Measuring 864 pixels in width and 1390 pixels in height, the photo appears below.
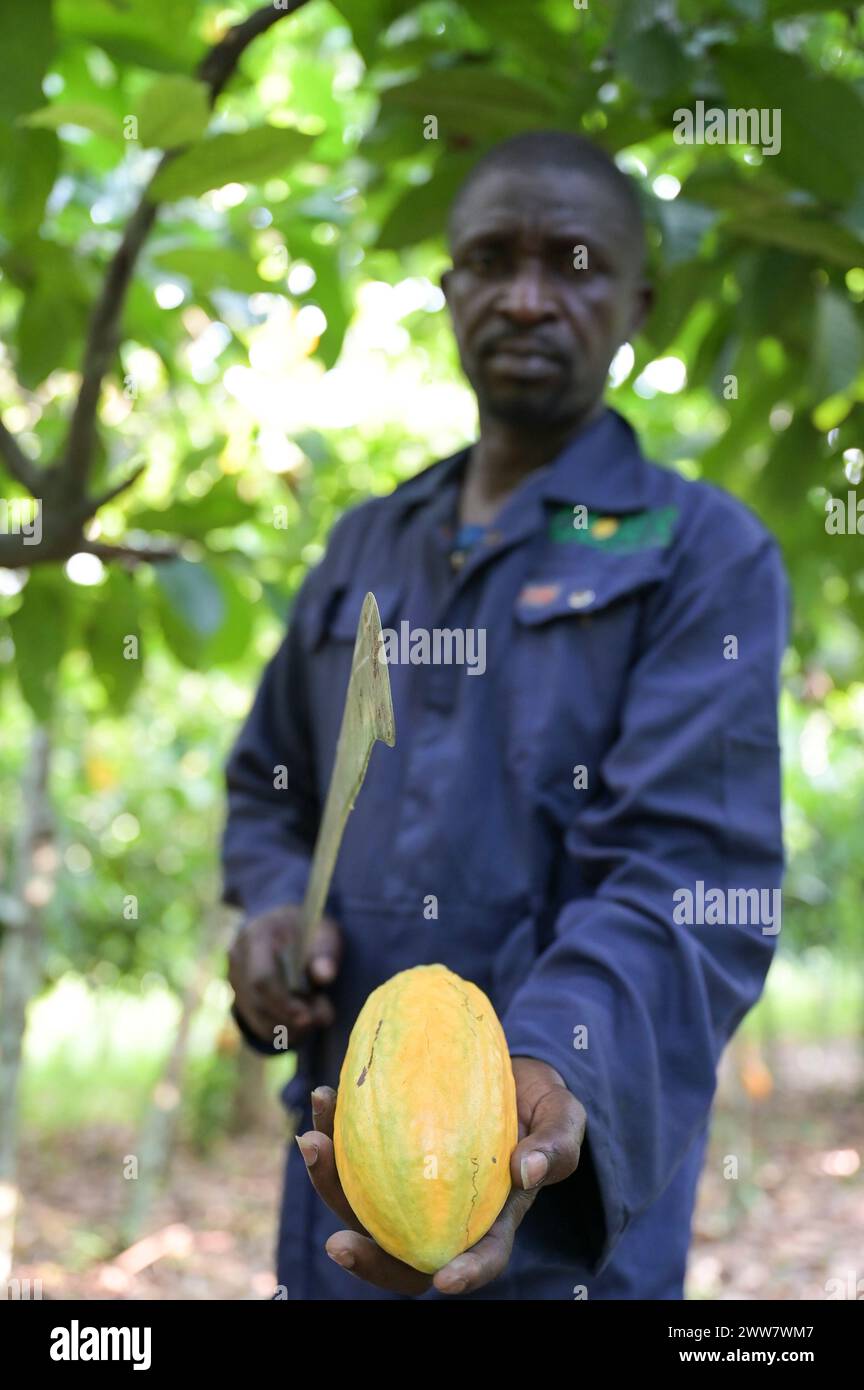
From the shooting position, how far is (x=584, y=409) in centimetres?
127

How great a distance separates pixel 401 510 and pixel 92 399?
318 mm

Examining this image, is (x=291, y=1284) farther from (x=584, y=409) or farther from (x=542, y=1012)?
(x=584, y=409)

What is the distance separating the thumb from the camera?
3.67 feet

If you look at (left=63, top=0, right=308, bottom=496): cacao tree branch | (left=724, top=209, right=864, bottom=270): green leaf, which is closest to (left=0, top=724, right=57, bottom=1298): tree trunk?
(left=63, top=0, right=308, bottom=496): cacao tree branch

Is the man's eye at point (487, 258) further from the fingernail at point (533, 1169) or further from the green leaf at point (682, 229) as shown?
the fingernail at point (533, 1169)

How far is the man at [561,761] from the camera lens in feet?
3.04

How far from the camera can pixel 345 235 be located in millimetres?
1915

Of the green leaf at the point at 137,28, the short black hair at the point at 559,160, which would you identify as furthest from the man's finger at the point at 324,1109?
the green leaf at the point at 137,28

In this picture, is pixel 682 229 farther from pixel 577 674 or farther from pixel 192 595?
pixel 192 595

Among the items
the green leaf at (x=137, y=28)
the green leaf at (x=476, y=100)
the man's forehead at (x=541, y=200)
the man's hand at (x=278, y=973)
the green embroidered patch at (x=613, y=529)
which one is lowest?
the man's hand at (x=278, y=973)

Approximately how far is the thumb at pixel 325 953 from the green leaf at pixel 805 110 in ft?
2.63

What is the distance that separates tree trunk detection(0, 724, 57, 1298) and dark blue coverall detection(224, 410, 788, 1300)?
4.04ft

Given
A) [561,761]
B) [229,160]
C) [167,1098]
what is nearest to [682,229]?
[229,160]
